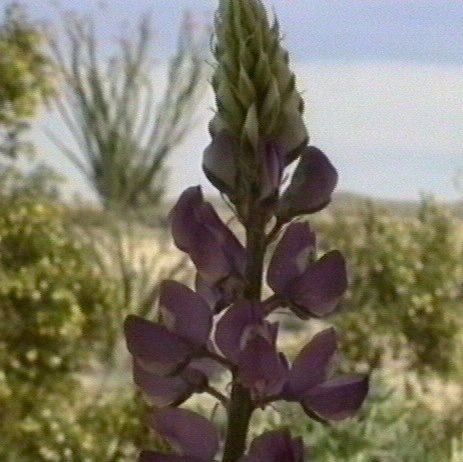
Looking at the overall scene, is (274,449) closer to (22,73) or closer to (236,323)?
(236,323)

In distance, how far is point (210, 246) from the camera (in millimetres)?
975

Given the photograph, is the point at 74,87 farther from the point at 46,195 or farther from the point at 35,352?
the point at 35,352

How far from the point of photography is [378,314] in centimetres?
564

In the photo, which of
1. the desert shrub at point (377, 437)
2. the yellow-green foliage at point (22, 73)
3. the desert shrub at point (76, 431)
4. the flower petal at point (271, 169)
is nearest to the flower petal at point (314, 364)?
the flower petal at point (271, 169)

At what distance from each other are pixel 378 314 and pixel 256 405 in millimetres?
4706

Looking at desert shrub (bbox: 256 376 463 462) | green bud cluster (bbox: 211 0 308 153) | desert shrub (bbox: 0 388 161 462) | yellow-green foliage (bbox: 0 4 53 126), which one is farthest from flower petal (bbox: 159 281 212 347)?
yellow-green foliage (bbox: 0 4 53 126)

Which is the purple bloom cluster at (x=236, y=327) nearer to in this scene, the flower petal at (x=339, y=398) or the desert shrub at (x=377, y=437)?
the flower petal at (x=339, y=398)

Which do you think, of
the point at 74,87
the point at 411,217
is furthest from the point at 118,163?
the point at 411,217

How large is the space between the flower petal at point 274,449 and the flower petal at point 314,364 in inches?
1.9

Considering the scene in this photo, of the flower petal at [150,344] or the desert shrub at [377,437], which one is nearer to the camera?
the flower petal at [150,344]

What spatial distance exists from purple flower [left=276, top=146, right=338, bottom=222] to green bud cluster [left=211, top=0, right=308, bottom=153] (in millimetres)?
39

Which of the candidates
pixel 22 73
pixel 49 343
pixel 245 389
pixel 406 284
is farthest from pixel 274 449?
pixel 406 284

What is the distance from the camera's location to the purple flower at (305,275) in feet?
3.17

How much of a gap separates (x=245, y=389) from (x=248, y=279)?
0.07m
